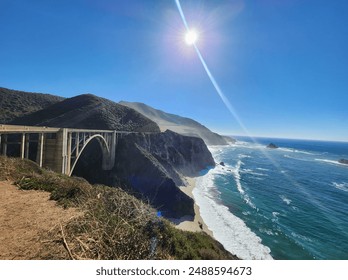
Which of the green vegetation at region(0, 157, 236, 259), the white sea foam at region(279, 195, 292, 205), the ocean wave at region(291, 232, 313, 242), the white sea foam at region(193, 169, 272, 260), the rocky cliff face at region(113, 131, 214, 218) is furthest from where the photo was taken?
the white sea foam at region(279, 195, 292, 205)

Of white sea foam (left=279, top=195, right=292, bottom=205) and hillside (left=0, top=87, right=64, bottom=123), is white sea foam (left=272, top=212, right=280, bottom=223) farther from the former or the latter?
hillside (left=0, top=87, right=64, bottom=123)

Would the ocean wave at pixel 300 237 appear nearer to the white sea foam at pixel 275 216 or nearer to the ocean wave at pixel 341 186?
the white sea foam at pixel 275 216

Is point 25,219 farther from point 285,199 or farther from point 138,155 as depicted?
point 285,199

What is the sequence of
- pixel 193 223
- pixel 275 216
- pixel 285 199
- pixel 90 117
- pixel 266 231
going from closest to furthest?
1. pixel 266 231
2. pixel 193 223
3. pixel 275 216
4. pixel 285 199
5. pixel 90 117

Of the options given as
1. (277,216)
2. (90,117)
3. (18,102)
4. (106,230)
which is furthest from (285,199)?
(18,102)

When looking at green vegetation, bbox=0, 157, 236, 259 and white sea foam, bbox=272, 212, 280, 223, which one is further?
white sea foam, bbox=272, 212, 280, 223

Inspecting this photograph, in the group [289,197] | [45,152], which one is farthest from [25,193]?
[289,197]

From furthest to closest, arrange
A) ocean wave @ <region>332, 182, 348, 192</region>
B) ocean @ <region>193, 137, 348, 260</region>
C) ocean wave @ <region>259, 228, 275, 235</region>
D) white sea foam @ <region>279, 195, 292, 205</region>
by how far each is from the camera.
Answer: ocean wave @ <region>332, 182, 348, 192</region> < white sea foam @ <region>279, 195, 292, 205</region> < ocean wave @ <region>259, 228, 275, 235</region> < ocean @ <region>193, 137, 348, 260</region>

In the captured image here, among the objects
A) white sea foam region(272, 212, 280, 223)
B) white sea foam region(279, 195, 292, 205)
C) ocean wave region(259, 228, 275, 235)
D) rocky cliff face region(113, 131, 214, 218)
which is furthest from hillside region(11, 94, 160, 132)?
ocean wave region(259, 228, 275, 235)
